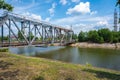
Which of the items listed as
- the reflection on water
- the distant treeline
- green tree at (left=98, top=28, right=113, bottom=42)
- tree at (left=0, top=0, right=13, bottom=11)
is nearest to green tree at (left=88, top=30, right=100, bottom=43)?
the distant treeline

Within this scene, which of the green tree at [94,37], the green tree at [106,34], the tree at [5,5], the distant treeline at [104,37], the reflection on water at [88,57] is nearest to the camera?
the tree at [5,5]

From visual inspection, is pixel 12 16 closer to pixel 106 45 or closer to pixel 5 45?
pixel 5 45

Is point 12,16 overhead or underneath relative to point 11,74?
overhead

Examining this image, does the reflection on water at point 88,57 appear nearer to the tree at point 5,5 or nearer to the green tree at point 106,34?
the tree at point 5,5

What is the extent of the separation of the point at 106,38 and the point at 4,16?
65265mm

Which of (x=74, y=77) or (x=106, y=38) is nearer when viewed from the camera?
(x=74, y=77)

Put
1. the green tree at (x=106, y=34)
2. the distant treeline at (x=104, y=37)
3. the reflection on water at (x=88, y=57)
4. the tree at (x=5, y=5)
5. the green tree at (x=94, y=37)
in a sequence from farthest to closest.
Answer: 1. the green tree at (x=94, y=37)
2. the green tree at (x=106, y=34)
3. the distant treeline at (x=104, y=37)
4. the reflection on water at (x=88, y=57)
5. the tree at (x=5, y=5)

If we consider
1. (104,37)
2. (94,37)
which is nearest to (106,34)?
(104,37)

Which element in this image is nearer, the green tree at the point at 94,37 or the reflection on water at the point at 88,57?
the reflection on water at the point at 88,57

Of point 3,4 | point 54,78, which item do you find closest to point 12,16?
point 3,4

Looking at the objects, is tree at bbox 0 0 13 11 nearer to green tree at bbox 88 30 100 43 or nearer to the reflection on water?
the reflection on water

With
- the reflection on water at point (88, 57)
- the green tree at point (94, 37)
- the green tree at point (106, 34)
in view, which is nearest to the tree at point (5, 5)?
the reflection on water at point (88, 57)

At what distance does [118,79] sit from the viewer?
403 inches

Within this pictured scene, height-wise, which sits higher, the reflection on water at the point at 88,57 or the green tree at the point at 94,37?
the green tree at the point at 94,37
